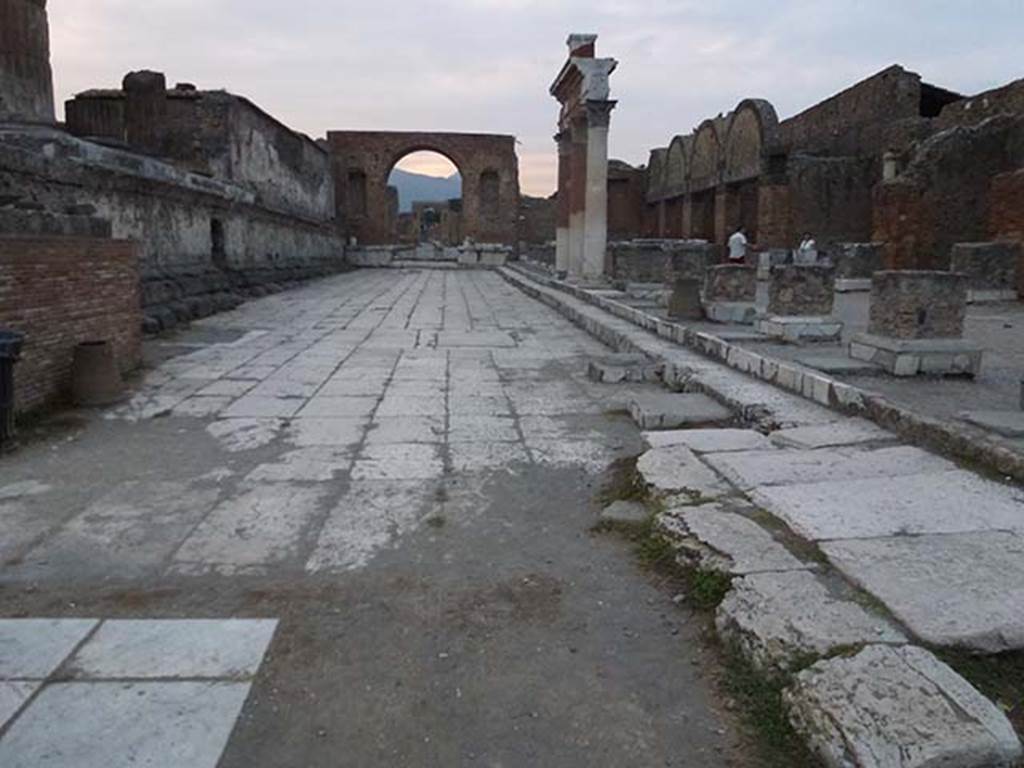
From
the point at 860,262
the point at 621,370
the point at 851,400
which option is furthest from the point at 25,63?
the point at 860,262

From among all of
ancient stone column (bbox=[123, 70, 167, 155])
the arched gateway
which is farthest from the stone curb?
the arched gateway

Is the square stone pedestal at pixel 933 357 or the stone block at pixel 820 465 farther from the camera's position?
the square stone pedestal at pixel 933 357

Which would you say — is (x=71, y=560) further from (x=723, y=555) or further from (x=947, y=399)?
(x=947, y=399)

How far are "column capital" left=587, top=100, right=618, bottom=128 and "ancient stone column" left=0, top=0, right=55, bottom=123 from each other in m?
9.26

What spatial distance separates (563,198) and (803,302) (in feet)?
40.9

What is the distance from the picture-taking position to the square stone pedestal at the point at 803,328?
26.5 feet

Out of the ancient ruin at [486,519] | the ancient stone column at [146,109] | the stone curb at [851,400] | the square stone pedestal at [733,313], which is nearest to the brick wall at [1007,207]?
the ancient ruin at [486,519]

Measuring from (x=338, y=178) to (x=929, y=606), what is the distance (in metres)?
34.8

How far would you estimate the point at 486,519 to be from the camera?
3854 millimetres

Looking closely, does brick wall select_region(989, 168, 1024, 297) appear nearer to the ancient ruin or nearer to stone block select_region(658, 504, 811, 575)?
the ancient ruin

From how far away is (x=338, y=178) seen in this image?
114 feet

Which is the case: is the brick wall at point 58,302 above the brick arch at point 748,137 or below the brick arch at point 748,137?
below

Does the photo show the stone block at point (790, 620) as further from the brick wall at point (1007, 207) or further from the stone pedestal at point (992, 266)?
the brick wall at point (1007, 207)

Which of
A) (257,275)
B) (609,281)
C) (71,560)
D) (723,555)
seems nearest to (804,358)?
(723,555)
